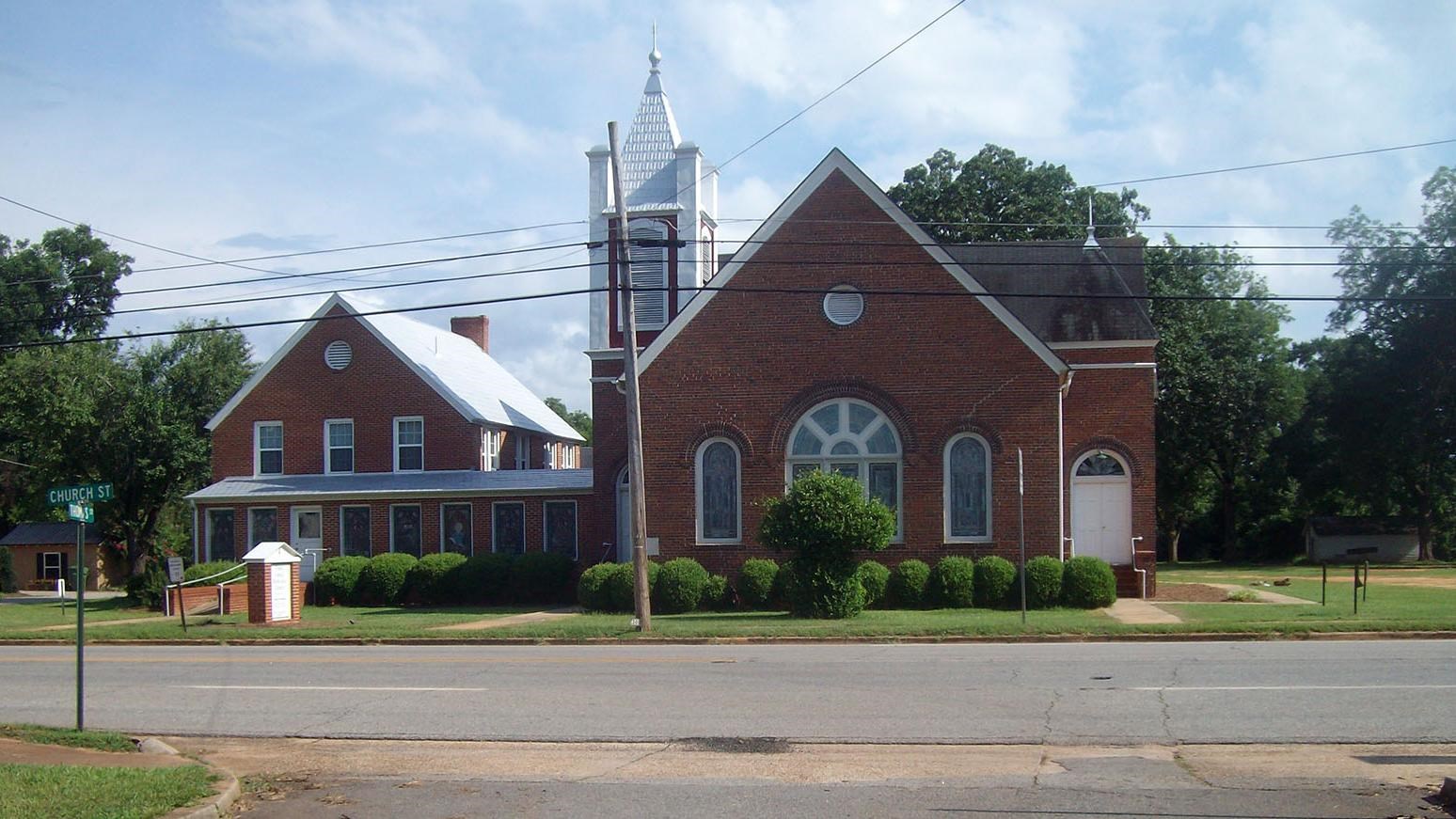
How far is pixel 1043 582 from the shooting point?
26.3 m

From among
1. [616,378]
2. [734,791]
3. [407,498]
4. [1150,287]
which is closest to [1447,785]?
[734,791]

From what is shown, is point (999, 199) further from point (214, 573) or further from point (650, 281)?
point (214, 573)

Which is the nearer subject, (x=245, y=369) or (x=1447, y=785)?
(x=1447, y=785)

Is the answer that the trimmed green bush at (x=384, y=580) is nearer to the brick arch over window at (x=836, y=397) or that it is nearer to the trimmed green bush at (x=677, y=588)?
the trimmed green bush at (x=677, y=588)

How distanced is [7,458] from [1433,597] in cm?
5604

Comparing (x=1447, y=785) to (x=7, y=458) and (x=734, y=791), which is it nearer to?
(x=734, y=791)

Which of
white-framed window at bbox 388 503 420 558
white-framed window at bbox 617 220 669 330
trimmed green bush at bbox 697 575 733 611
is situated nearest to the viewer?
trimmed green bush at bbox 697 575 733 611

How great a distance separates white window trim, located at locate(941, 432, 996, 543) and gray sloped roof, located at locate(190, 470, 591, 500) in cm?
1092

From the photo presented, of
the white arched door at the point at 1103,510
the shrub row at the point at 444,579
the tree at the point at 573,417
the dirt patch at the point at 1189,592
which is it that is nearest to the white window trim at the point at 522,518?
the shrub row at the point at 444,579

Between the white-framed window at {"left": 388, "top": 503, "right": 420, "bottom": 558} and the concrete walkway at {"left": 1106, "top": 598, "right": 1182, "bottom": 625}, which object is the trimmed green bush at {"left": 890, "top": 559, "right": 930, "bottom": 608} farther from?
the white-framed window at {"left": 388, "top": 503, "right": 420, "bottom": 558}

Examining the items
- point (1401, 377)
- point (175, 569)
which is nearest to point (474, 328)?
point (175, 569)

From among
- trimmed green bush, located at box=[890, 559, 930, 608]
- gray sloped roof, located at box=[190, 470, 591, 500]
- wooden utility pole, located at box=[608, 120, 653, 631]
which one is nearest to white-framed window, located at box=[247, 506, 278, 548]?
gray sloped roof, located at box=[190, 470, 591, 500]

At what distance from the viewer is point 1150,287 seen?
49031 millimetres

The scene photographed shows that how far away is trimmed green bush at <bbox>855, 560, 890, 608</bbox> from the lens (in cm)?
2681
